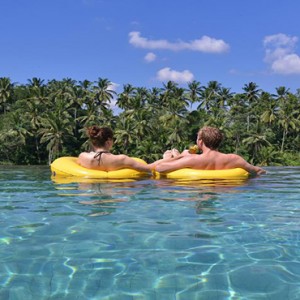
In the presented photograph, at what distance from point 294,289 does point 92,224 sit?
5.60 ft

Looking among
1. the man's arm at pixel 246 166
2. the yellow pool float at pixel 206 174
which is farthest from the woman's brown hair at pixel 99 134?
the man's arm at pixel 246 166

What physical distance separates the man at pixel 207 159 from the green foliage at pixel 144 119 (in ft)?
117

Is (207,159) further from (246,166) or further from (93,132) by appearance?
(93,132)

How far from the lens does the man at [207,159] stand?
659 centimetres

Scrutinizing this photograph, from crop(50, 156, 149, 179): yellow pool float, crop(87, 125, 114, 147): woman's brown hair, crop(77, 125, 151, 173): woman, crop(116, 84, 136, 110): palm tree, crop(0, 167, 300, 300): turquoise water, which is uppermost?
crop(116, 84, 136, 110): palm tree

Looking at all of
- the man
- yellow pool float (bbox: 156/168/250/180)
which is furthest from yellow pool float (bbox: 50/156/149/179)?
yellow pool float (bbox: 156/168/250/180)

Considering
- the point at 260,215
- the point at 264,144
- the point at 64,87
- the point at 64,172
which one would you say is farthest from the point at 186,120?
the point at 260,215

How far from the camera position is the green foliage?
46.2 meters

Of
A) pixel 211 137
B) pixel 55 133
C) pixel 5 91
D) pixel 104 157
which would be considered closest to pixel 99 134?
pixel 104 157

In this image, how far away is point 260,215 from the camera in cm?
366

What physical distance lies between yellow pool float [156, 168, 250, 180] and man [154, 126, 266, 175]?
0.12 meters

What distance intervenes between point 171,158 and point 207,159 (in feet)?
2.56

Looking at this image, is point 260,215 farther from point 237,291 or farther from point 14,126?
point 14,126

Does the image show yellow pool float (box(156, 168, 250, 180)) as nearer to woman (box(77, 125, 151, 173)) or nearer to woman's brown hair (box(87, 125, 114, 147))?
woman (box(77, 125, 151, 173))
